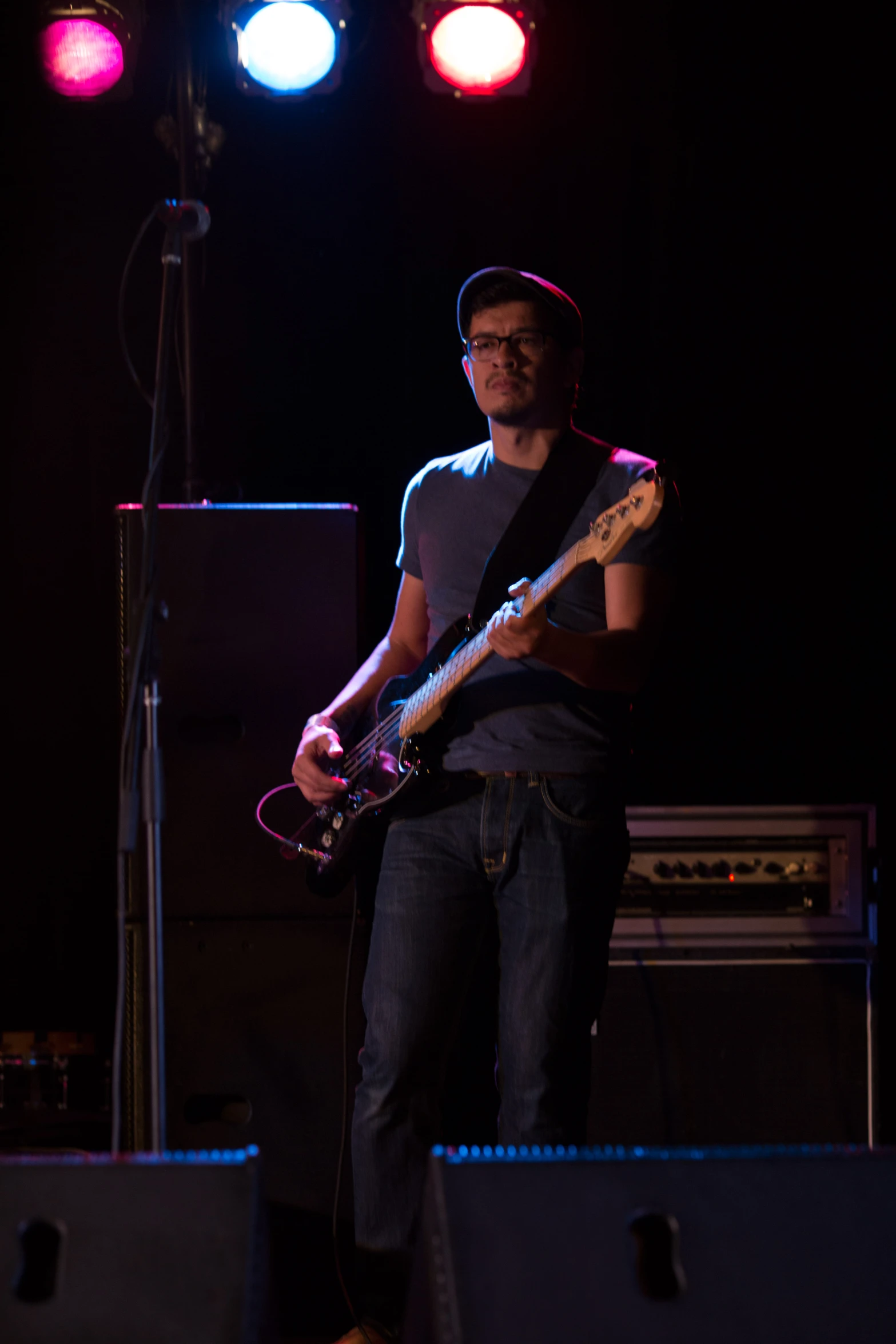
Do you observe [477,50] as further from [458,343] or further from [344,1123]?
[344,1123]

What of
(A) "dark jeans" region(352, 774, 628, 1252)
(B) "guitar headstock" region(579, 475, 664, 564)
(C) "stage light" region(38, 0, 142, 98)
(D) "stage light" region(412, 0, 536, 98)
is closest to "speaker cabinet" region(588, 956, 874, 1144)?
(A) "dark jeans" region(352, 774, 628, 1252)

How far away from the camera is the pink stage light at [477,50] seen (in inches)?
119

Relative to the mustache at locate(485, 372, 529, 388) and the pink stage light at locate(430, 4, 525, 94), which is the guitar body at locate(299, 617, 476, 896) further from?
the pink stage light at locate(430, 4, 525, 94)

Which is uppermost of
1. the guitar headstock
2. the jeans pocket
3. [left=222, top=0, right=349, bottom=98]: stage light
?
[left=222, top=0, right=349, bottom=98]: stage light

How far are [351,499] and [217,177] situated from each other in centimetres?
99

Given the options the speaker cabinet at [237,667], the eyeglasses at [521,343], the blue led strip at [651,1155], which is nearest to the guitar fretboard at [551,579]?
the speaker cabinet at [237,667]

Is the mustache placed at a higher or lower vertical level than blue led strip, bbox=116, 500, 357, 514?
higher

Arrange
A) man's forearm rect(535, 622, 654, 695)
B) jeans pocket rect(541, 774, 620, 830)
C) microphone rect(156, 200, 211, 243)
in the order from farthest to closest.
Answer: jeans pocket rect(541, 774, 620, 830)
man's forearm rect(535, 622, 654, 695)
microphone rect(156, 200, 211, 243)

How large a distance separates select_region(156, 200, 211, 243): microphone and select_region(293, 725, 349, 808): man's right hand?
3.24 ft

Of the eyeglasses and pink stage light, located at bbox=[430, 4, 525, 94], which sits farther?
pink stage light, located at bbox=[430, 4, 525, 94]

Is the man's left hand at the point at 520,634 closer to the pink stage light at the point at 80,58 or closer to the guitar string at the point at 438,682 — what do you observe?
the guitar string at the point at 438,682

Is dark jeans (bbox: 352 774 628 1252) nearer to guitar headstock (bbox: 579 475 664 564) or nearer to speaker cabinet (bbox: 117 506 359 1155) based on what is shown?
speaker cabinet (bbox: 117 506 359 1155)

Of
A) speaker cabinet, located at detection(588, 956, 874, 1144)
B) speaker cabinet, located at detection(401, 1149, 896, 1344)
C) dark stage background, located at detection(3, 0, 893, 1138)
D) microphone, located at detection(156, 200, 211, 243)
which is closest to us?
speaker cabinet, located at detection(401, 1149, 896, 1344)

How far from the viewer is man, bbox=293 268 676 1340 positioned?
2.15 m
